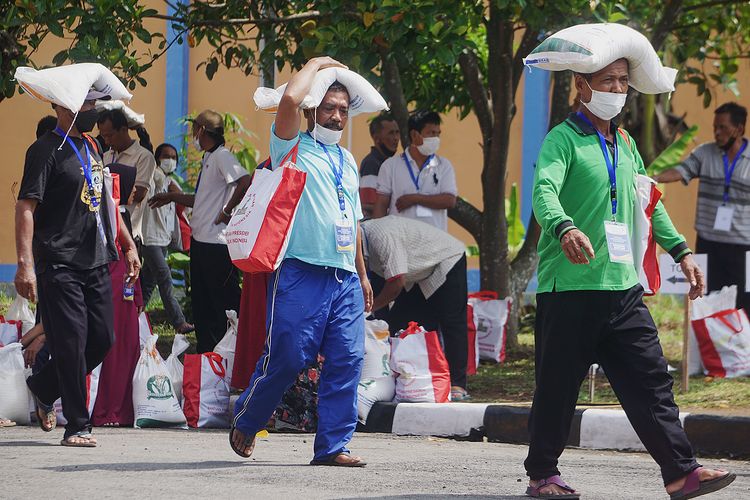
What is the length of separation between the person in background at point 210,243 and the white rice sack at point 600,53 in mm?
4892

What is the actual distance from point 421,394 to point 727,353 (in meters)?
2.68

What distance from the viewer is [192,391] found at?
877 cm

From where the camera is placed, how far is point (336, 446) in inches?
249

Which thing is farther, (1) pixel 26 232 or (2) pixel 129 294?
(2) pixel 129 294

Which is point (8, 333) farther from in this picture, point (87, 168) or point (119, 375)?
point (87, 168)

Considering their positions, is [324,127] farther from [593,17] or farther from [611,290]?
[593,17]

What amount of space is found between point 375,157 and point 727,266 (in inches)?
113

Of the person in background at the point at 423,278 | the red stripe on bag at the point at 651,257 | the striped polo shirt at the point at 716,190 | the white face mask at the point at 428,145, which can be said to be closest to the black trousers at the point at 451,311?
the person in background at the point at 423,278

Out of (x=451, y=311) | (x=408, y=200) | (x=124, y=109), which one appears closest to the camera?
(x=451, y=311)

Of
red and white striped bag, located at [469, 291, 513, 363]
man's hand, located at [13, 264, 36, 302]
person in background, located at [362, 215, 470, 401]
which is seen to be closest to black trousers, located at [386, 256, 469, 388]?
person in background, located at [362, 215, 470, 401]

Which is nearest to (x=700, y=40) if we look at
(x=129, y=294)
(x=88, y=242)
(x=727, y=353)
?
(x=727, y=353)

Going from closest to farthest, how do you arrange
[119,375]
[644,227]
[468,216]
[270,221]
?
[644,227] < [270,221] < [119,375] < [468,216]

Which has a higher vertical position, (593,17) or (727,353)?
(593,17)

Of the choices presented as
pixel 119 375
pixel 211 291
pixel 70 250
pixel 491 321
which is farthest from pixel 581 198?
pixel 491 321
